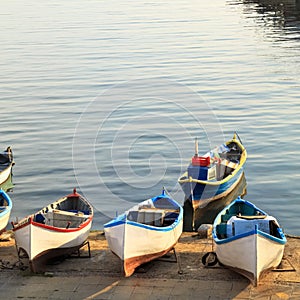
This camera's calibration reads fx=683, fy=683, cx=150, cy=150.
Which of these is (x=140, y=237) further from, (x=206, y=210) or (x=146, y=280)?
(x=206, y=210)

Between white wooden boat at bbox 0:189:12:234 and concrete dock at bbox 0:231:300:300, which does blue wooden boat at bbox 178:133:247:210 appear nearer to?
concrete dock at bbox 0:231:300:300

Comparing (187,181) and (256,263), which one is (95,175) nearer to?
(187,181)

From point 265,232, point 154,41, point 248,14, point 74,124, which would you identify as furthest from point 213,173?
point 248,14

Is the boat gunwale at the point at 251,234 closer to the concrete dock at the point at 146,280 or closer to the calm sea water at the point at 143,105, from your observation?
the concrete dock at the point at 146,280

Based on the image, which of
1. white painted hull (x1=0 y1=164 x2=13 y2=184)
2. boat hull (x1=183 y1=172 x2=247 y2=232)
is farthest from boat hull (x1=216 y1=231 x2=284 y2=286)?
white painted hull (x1=0 y1=164 x2=13 y2=184)

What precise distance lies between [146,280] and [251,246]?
3681mm

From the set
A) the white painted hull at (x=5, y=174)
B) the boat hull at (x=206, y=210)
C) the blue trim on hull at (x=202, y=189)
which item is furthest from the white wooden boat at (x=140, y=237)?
the white painted hull at (x=5, y=174)

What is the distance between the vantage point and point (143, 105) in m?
54.7

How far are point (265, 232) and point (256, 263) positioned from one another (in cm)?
212

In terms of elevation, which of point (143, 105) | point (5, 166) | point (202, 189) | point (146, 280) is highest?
point (146, 280)

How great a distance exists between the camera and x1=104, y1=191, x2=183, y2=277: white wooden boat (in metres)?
22.3

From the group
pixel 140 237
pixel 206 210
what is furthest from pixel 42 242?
pixel 206 210

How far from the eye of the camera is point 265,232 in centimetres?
2311

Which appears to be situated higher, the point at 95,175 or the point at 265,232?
the point at 265,232
